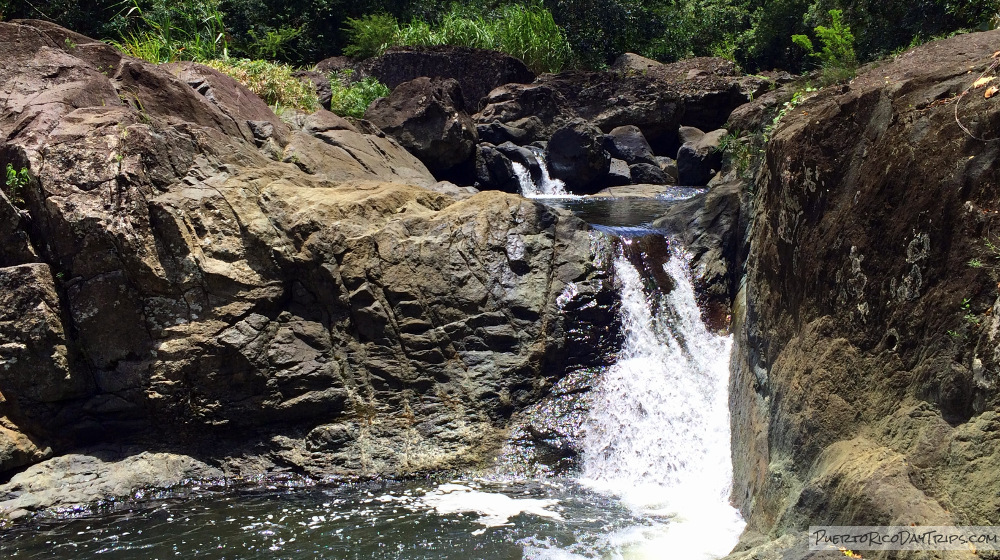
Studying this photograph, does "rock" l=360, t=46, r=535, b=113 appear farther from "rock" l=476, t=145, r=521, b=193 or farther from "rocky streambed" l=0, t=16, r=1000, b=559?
"rocky streambed" l=0, t=16, r=1000, b=559

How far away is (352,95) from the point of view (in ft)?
59.3

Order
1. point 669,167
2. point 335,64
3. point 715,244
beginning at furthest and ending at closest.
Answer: point 335,64
point 669,167
point 715,244

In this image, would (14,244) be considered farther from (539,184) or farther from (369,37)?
(369,37)

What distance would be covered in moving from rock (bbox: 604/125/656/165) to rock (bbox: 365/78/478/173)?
16.5 ft

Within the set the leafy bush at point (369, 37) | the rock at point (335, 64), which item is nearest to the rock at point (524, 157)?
the rock at point (335, 64)

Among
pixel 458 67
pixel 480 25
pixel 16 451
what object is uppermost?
pixel 480 25

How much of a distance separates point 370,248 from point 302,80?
340 inches

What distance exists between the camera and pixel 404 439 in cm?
810

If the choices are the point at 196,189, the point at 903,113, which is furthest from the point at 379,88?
the point at 903,113

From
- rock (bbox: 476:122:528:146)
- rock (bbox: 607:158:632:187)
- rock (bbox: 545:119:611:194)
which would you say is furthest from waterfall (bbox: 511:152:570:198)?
rock (bbox: 476:122:528:146)

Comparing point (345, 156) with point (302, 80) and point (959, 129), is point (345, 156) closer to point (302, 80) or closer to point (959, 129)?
point (302, 80)

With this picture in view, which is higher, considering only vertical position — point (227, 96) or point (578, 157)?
point (227, 96)

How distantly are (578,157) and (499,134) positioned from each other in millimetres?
3510

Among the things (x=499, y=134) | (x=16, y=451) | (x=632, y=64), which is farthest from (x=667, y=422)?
(x=632, y=64)
